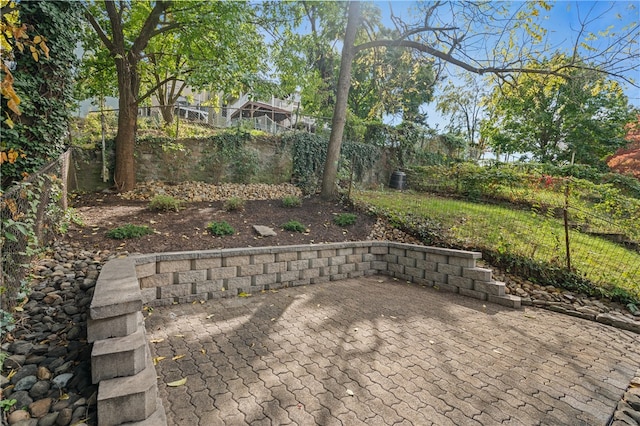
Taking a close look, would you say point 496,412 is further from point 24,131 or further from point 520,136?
point 520,136

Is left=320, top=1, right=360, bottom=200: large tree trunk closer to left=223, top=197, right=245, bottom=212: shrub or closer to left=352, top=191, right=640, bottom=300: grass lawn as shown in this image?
left=352, top=191, right=640, bottom=300: grass lawn

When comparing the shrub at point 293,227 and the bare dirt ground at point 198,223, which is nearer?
the bare dirt ground at point 198,223

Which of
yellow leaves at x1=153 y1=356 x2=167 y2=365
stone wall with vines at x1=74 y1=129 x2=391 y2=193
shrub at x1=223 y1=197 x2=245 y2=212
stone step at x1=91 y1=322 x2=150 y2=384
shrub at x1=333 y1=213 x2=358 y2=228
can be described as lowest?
yellow leaves at x1=153 y1=356 x2=167 y2=365

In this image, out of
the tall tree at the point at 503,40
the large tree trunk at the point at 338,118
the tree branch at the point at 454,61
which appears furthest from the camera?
the large tree trunk at the point at 338,118

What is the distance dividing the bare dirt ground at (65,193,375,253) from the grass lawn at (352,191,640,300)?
4.79 feet

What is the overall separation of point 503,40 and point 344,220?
5.43 meters

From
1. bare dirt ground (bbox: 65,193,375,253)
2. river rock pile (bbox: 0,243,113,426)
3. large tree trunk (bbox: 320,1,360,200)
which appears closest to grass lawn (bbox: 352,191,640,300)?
bare dirt ground (bbox: 65,193,375,253)

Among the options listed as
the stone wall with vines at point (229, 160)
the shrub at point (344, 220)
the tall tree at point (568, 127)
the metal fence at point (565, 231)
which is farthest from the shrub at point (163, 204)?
the tall tree at point (568, 127)

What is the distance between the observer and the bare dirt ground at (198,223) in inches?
164

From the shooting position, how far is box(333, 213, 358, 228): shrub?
6168mm

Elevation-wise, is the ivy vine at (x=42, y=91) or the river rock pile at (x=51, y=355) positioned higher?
the ivy vine at (x=42, y=91)

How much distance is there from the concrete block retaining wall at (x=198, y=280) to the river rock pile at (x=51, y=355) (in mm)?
188

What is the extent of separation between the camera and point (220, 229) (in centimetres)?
479

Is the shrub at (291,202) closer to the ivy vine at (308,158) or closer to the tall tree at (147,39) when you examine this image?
the ivy vine at (308,158)
